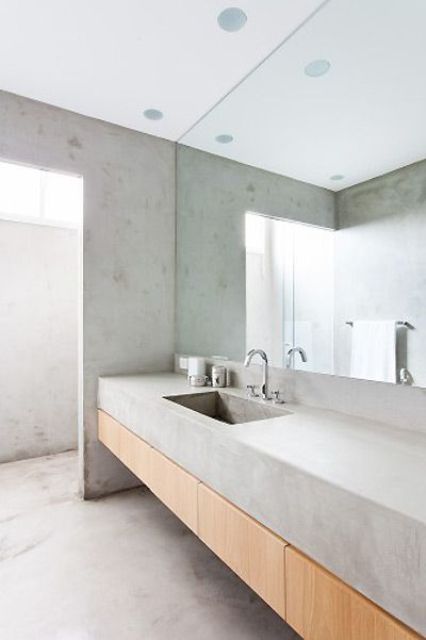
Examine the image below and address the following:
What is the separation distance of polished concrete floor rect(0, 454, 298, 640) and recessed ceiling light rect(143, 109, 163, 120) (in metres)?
2.48

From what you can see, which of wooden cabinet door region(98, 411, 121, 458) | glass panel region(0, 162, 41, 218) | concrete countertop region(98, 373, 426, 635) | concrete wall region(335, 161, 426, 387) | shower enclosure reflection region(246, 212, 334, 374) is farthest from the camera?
glass panel region(0, 162, 41, 218)

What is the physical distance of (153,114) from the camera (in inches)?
96.0

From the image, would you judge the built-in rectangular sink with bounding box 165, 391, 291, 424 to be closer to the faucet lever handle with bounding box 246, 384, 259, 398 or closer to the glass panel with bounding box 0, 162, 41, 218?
the faucet lever handle with bounding box 246, 384, 259, 398

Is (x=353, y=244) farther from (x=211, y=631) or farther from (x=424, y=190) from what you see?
(x=211, y=631)

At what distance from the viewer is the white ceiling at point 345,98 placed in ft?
4.40

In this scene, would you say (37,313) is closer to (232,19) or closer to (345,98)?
(232,19)

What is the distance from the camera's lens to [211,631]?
1.38m

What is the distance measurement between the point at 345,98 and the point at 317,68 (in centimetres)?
29

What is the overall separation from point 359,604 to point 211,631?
89 centimetres

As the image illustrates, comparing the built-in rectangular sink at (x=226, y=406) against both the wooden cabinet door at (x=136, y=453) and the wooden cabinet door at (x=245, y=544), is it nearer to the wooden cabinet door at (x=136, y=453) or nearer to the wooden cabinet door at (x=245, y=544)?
the wooden cabinet door at (x=136, y=453)

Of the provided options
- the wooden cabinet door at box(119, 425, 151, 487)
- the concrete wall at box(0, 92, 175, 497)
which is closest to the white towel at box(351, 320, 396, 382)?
the wooden cabinet door at box(119, 425, 151, 487)

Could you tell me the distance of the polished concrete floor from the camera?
4.58 feet

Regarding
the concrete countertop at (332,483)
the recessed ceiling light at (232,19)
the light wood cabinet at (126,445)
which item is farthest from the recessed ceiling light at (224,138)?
the light wood cabinet at (126,445)

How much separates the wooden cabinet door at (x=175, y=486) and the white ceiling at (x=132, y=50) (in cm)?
192
